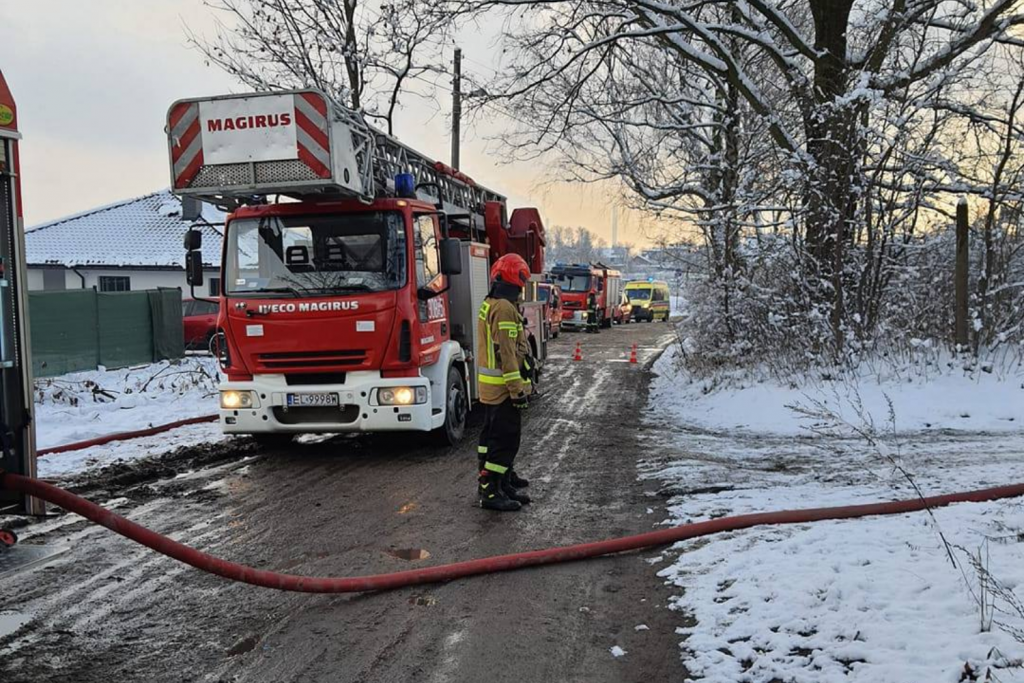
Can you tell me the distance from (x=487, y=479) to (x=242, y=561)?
198 centimetres

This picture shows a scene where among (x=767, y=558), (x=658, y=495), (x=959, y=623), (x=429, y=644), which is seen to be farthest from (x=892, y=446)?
(x=429, y=644)

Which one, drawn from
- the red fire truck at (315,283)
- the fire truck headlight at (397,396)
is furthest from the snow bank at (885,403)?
the red fire truck at (315,283)

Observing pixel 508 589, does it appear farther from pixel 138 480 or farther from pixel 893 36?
pixel 893 36

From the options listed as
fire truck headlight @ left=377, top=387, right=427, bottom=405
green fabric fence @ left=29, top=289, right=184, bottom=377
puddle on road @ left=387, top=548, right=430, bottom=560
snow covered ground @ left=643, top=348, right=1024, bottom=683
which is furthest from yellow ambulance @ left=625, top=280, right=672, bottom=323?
puddle on road @ left=387, top=548, right=430, bottom=560

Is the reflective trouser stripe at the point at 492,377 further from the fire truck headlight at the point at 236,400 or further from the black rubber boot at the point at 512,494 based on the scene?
the fire truck headlight at the point at 236,400

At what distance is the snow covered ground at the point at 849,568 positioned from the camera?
3273 mm

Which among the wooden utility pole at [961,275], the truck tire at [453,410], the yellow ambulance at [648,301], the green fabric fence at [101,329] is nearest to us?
the truck tire at [453,410]

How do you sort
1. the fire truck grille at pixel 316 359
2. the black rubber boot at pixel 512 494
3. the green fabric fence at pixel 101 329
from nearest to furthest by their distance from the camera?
the black rubber boot at pixel 512 494 → the fire truck grille at pixel 316 359 → the green fabric fence at pixel 101 329

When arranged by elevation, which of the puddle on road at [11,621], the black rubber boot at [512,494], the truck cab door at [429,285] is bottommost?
the puddle on road at [11,621]

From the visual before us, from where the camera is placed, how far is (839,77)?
39.9 ft

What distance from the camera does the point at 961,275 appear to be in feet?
33.4

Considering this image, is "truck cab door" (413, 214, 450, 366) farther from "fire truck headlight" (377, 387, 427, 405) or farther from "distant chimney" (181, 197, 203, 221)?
"distant chimney" (181, 197, 203, 221)

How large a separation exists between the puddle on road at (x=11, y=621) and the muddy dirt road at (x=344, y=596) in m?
0.05

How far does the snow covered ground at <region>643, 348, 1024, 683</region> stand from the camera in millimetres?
3273
